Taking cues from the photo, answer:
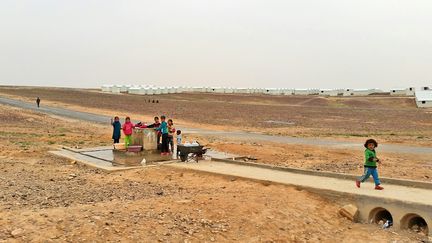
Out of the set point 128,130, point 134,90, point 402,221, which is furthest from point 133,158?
point 134,90

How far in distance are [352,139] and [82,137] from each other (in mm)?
14953

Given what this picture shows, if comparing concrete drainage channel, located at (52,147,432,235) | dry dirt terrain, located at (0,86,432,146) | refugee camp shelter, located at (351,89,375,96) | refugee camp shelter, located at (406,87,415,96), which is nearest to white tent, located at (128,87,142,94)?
dry dirt terrain, located at (0,86,432,146)

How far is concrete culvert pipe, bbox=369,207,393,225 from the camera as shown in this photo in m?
9.62

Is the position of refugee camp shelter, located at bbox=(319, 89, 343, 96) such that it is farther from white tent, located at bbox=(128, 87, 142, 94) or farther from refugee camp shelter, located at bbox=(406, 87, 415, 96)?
white tent, located at bbox=(128, 87, 142, 94)

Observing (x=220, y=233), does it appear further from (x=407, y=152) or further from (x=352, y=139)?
(x=352, y=139)

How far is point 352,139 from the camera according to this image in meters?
26.7

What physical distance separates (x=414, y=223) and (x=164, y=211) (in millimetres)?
5014

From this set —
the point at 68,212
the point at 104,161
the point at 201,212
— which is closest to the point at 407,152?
the point at 104,161

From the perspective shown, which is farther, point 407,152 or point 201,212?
point 407,152

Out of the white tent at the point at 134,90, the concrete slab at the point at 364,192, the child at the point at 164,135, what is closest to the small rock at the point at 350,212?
the concrete slab at the point at 364,192

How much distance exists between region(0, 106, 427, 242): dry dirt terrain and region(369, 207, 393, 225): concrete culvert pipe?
0.22 metres

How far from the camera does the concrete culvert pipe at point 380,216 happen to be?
9.62 meters

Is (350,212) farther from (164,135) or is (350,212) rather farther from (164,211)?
(164,135)

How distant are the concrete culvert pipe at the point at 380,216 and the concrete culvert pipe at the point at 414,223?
0.37m
